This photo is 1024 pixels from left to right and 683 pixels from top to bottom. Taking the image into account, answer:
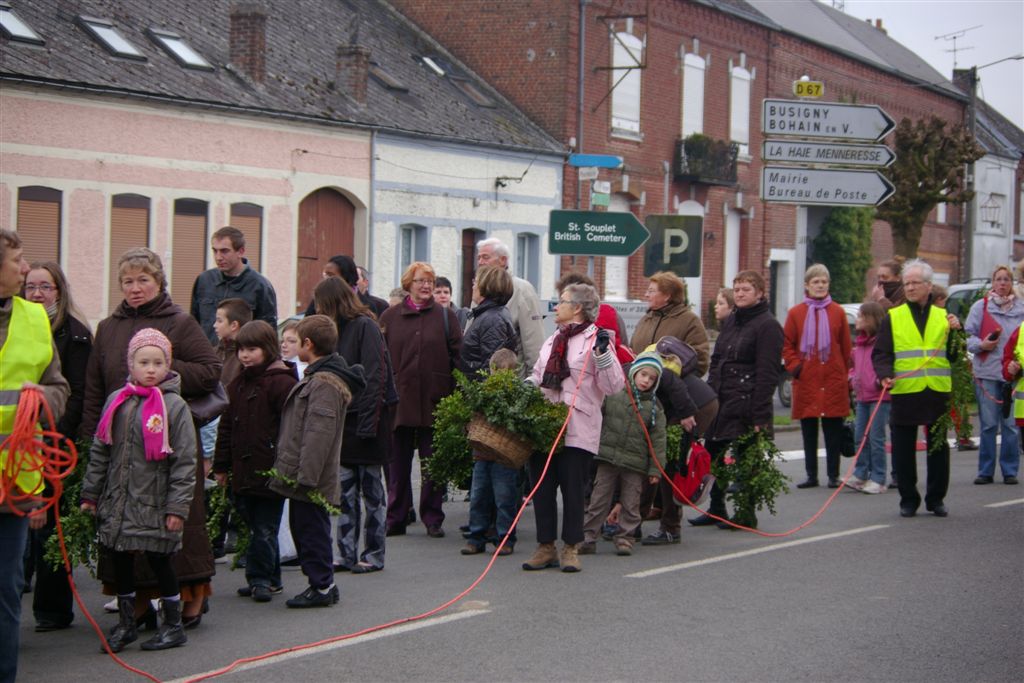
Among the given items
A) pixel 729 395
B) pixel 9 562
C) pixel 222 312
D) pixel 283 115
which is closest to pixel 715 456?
pixel 729 395

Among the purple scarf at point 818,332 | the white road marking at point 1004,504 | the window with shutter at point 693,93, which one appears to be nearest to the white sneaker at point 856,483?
the purple scarf at point 818,332

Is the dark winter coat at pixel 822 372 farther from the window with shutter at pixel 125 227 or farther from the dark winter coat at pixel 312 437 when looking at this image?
the window with shutter at pixel 125 227

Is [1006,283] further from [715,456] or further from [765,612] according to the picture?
[765,612]

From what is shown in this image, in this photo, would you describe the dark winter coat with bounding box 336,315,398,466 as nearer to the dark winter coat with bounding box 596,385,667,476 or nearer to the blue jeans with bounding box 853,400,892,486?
the dark winter coat with bounding box 596,385,667,476

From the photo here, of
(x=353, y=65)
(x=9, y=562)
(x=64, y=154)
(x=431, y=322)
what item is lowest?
(x=9, y=562)

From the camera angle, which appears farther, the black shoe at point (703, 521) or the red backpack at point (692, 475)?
the black shoe at point (703, 521)

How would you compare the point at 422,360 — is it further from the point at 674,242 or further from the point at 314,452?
the point at 674,242

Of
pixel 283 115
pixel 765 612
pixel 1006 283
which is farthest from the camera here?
pixel 283 115

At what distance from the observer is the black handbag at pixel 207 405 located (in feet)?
24.2

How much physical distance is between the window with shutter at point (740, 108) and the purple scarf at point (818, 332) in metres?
25.6

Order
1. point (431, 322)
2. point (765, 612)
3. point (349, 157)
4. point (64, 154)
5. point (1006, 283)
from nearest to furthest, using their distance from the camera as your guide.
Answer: point (765, 612) < point (431, 322) < point (1006, 283) < point (64, 154) < point (349, 157)

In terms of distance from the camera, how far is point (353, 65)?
2709 centimetres

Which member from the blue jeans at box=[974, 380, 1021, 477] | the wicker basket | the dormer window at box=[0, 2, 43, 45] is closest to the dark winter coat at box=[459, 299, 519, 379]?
the wicker basket

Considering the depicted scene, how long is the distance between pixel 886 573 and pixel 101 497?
4931mm
